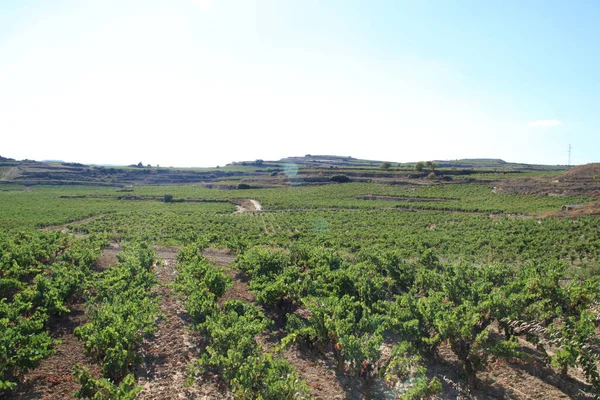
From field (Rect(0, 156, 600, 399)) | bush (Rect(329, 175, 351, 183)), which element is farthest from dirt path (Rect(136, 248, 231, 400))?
bush (Rect(329, 175, 351, 183))

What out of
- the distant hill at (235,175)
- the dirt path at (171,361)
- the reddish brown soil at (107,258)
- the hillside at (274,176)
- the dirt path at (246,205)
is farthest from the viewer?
the distant hill at (235,175)

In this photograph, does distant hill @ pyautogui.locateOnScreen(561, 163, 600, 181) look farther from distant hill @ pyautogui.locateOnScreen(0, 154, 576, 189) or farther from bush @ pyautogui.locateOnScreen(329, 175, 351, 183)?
bush @ pyautogui.locateOnScreen(329, 175, 351, 183)

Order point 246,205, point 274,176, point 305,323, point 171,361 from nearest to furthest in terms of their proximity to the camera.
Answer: point 171,361 → point 305,323 → point 246,205 → point 274,176

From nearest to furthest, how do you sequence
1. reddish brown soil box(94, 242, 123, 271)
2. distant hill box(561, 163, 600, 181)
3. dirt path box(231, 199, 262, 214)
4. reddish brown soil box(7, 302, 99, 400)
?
reddish brown soil box(7, 302, 99, 400)
reddish brown soil box(94, 242, 123, 271)
dirt path box(231, 199, 262, 214)
distant hill box(561, 163, 600, 181)

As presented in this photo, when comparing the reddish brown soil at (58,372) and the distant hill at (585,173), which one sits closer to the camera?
the reddish brown soil at (58,372)

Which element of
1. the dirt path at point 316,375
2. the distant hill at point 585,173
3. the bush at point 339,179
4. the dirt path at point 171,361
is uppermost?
the distant hill at point 585,173

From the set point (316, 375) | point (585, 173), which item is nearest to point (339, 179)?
point (585, 173)

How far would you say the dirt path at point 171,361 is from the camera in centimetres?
935

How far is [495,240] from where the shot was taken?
89.5 feet

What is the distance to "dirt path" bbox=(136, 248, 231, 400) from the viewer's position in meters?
9.35

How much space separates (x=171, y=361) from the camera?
1075cm

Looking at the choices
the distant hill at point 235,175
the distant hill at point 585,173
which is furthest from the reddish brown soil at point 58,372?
the distant hill at point 235,175

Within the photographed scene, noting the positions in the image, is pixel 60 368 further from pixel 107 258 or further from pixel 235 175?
pixel 235 175

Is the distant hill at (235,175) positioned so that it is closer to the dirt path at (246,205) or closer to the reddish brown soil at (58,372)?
the dirt path at (246,205)
